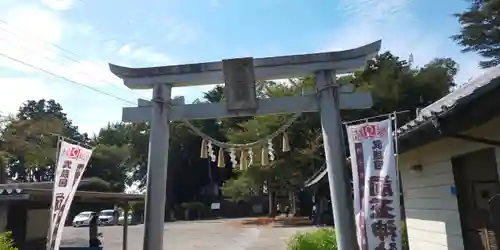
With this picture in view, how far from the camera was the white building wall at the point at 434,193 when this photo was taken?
5.61 metres

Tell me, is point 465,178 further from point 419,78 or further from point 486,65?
point 419,78

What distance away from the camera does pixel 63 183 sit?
6891mm

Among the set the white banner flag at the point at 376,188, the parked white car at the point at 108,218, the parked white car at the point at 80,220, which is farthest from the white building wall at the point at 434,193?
the parked white car at the point at 108,218

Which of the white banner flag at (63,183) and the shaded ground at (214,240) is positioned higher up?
the white banner flag at (63,183)

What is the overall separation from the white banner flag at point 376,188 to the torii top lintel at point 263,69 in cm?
98

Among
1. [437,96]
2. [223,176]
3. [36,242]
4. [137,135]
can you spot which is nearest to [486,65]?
[437,96]

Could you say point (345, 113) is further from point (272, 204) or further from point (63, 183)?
point (63, 183)

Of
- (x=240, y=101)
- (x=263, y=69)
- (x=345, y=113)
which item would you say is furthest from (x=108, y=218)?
(x=263, y=69)

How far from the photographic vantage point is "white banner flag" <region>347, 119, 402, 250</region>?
5320 millimetres

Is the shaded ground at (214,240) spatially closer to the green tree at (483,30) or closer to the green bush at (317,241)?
the green bush at (317,241)

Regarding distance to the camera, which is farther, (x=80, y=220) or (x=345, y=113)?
(x=80, y=220)

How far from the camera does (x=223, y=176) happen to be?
45125mm

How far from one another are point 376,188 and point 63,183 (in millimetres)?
4864

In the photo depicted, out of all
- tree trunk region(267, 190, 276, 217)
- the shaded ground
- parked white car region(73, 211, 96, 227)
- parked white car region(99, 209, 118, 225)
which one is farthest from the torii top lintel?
parked white car region(99, 209, 118, 225)
